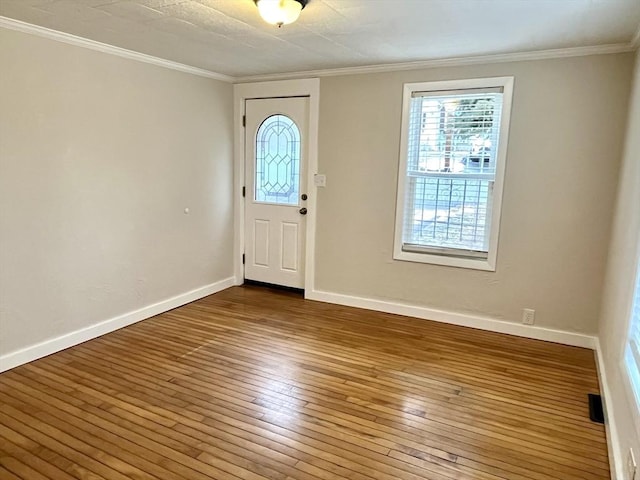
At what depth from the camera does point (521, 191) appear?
358 centimetres

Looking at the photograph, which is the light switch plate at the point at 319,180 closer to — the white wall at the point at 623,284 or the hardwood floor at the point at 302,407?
the hardwood floor at the point at 302,407

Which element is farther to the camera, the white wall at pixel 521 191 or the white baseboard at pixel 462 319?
the white baseboard at pixel 462 319

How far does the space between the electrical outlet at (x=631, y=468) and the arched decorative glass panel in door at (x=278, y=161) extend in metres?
3.53

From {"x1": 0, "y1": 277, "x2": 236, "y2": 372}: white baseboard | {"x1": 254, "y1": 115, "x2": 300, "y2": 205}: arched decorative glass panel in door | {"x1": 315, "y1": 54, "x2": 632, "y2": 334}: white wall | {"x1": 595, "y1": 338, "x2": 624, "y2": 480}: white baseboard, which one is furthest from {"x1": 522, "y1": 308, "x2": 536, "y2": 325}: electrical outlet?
{"x1": 0, "y1": 277, "x2": 236, "y2": 372}: white baseboard

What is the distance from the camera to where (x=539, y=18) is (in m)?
2.55

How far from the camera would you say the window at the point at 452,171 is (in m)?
3.65

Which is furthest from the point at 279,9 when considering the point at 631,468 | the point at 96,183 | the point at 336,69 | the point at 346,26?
the point at 631,468

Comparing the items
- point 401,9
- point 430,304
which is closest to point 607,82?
point 401,9

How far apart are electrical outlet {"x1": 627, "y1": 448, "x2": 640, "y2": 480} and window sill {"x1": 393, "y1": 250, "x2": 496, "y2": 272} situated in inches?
83.4

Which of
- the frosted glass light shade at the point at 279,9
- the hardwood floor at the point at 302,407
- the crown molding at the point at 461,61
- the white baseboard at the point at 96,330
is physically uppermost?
the crown molding at the point at 461,61

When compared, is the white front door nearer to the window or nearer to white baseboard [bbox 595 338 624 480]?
the window

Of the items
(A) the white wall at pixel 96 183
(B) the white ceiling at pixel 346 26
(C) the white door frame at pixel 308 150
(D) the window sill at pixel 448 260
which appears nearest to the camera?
(B) the white ceiling at pixel 346 26

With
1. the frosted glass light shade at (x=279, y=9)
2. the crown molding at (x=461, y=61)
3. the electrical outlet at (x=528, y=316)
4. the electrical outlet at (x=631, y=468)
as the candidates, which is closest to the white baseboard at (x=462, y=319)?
the electrical outlet at (x=528, y=316)

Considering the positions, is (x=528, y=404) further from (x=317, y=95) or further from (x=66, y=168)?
(x=66, y=168)
